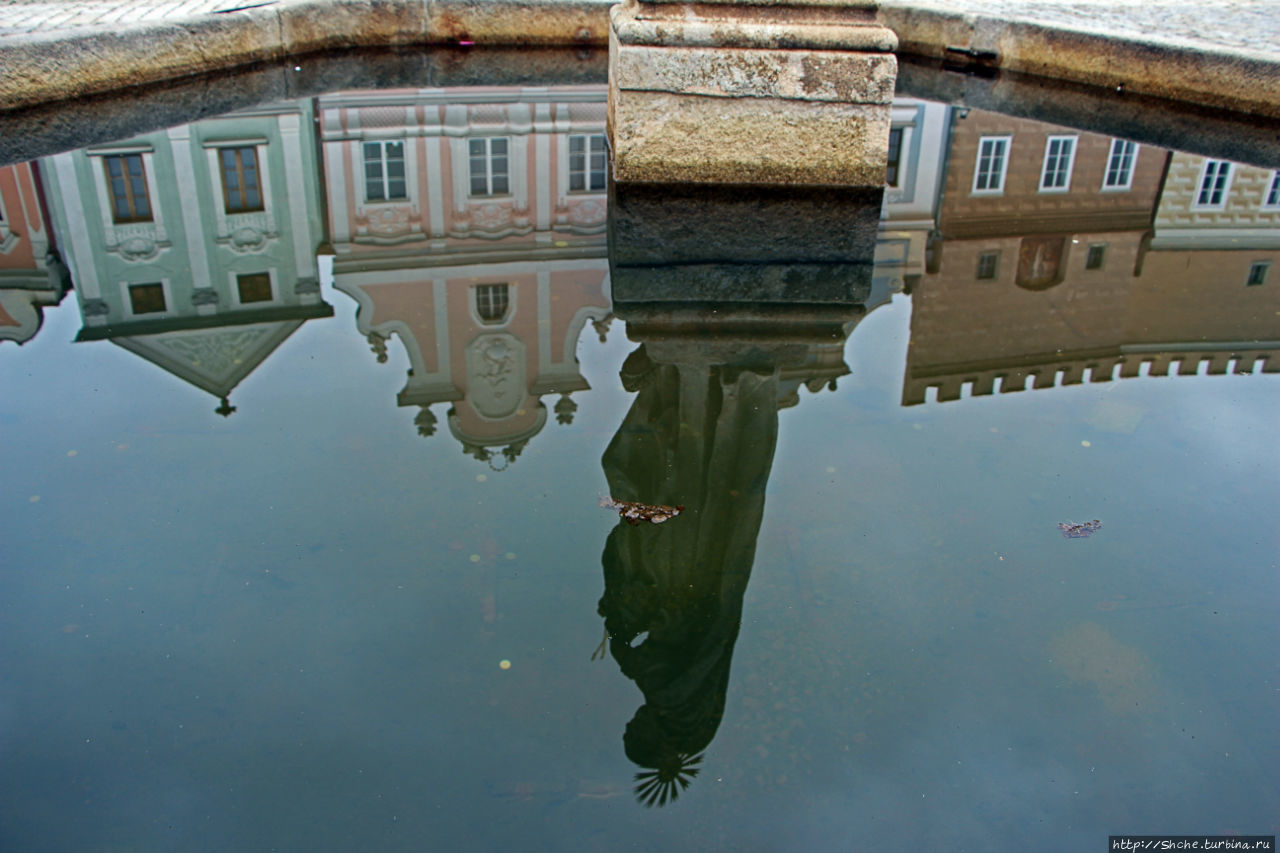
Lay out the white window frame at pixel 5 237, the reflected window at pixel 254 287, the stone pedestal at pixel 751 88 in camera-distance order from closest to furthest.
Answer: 1. the reflected window at pixel 254 287
2. the white window frame at pixel 5 237
3. the stone pedestal at pixel 751 88

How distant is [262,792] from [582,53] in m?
12.6

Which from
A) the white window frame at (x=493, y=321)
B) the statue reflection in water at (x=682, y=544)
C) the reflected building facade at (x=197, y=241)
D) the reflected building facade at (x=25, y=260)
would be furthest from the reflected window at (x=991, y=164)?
the reflected building facade at (x=25, y=260)

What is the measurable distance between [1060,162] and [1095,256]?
87.7 inches

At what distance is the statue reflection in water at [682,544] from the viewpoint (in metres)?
3.59

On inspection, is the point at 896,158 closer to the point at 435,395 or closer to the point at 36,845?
the point at 435,395

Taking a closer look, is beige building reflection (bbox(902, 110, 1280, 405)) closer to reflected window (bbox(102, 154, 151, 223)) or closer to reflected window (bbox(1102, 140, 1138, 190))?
reflected window (bbox(1102, 140, 1138, 190))

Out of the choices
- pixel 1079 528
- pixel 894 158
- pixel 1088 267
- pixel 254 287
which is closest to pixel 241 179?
pixel 254 287

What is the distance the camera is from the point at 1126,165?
9.96 m

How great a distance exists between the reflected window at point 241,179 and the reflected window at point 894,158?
5033 millimetres

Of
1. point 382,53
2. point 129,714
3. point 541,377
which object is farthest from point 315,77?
point 129,714

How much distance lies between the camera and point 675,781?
3.36 meters

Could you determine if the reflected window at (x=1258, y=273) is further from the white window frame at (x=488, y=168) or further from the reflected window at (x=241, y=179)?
the reflected window at (x=241, y=179)

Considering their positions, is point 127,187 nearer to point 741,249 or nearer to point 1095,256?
point 741,249

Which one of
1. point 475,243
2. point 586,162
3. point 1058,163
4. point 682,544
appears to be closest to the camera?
point 682,544
